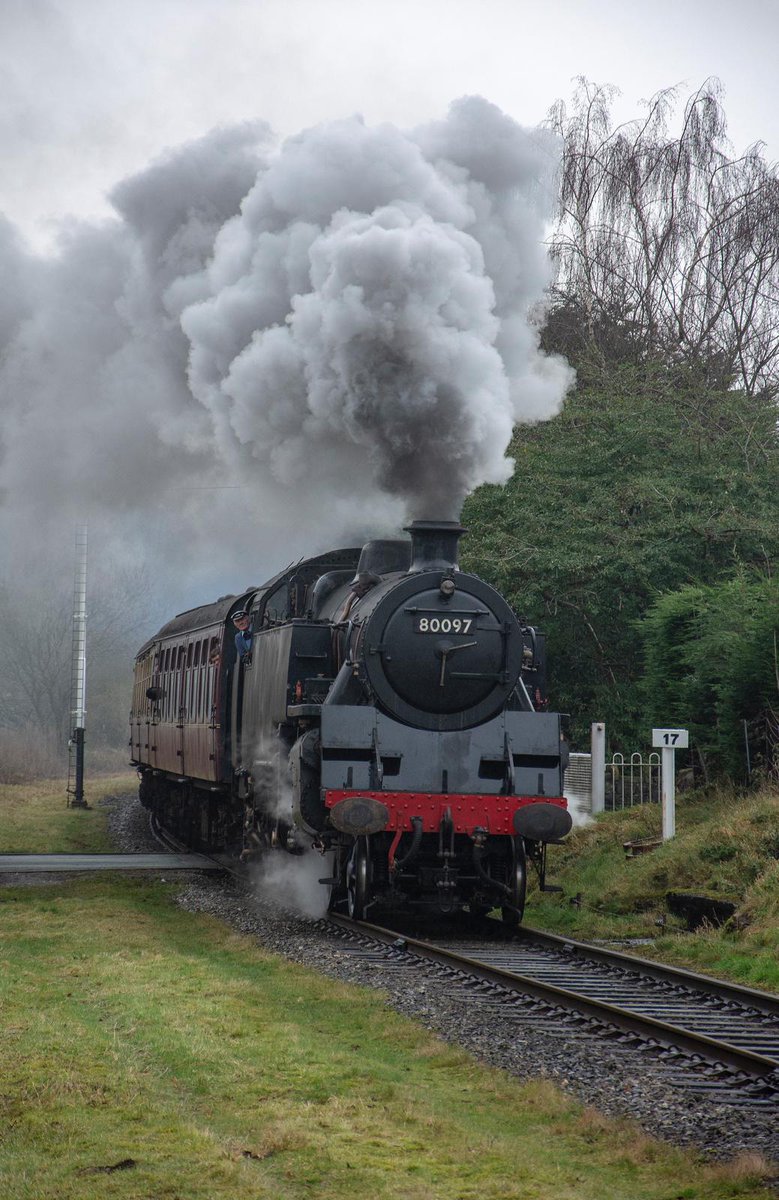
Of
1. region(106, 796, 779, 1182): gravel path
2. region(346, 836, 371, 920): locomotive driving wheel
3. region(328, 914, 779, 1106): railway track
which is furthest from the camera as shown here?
region(346, 836, 371, 920): locomotive driving wheel

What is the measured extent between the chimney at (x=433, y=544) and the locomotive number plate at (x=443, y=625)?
21.0 inches

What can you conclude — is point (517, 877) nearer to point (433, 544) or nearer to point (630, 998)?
point (630, 998)

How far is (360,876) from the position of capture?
1016 centimetres

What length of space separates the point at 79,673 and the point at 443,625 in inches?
822

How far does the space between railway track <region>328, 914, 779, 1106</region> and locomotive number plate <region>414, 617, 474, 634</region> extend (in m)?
2.39

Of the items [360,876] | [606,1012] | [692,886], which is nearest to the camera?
[606,1012]

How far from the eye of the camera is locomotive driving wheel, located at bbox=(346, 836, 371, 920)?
10148 mm

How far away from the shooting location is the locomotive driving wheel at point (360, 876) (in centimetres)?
1015

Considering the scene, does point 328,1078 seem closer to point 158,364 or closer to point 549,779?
point 549,779

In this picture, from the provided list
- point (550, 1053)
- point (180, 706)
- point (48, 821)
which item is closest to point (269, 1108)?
point (550, 1053)

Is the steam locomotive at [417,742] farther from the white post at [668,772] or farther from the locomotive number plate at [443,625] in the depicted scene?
the white post at [668,772]

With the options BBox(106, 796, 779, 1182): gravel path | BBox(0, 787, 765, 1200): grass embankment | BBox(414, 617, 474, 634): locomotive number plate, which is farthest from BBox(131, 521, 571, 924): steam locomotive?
BBox(0, 787, 765, 1200): grass embankment

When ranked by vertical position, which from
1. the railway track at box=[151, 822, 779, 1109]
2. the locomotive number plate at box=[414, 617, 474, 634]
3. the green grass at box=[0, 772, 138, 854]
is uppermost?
the locomotive number plate at box=[414, 617, 474, 634]

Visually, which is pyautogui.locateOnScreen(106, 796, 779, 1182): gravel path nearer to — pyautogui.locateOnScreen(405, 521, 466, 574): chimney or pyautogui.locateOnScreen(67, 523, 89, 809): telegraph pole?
pyautogui.locateOnScreen(405, 521, 466, 574): chimney
